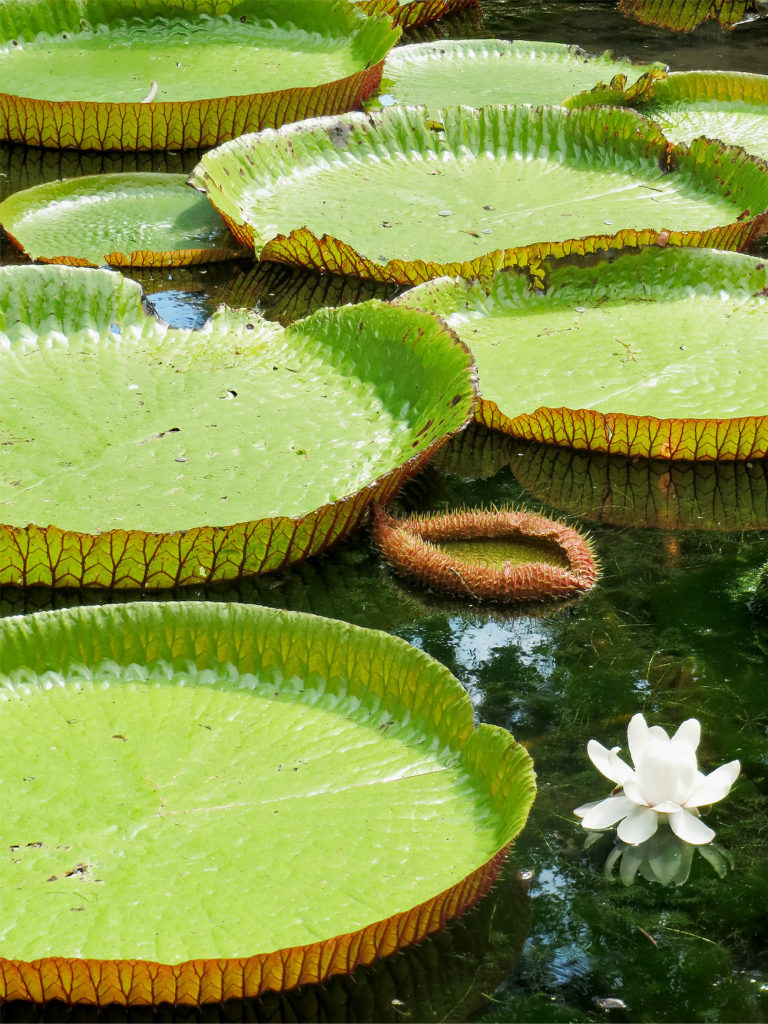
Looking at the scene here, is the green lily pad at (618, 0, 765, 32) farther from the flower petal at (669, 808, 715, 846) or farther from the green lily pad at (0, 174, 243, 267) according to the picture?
the flower petal at (669, 808, 715, 846)

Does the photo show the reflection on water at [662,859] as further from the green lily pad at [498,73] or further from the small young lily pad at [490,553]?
the green lily pad at [498,73]

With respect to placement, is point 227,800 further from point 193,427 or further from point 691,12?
point 691,12

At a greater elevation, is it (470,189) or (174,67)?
(174,67)

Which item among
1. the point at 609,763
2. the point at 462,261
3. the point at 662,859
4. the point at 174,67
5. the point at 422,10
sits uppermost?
the point at 422,10

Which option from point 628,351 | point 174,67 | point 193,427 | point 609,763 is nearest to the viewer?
point 609,763

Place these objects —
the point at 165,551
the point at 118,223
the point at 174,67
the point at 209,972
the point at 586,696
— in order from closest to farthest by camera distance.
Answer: the point at 209,972
the point at 586,696
the point at 165,551
the point at 118,223
the point at 174,67

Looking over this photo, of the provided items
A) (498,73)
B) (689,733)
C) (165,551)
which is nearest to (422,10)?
(498,73)

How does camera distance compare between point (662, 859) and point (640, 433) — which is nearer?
point (662, 859)

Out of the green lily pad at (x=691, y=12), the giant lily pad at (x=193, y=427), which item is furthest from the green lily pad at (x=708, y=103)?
the giant lily pad at (x=193, y=427)

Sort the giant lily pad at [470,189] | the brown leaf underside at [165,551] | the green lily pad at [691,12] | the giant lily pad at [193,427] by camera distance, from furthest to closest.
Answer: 1. the green lily pad at [691,12]
2. the giant lily pad at [470,189]
3. the giant lily pad at [193,427]
4. the brown leaf underside at [165,551]
